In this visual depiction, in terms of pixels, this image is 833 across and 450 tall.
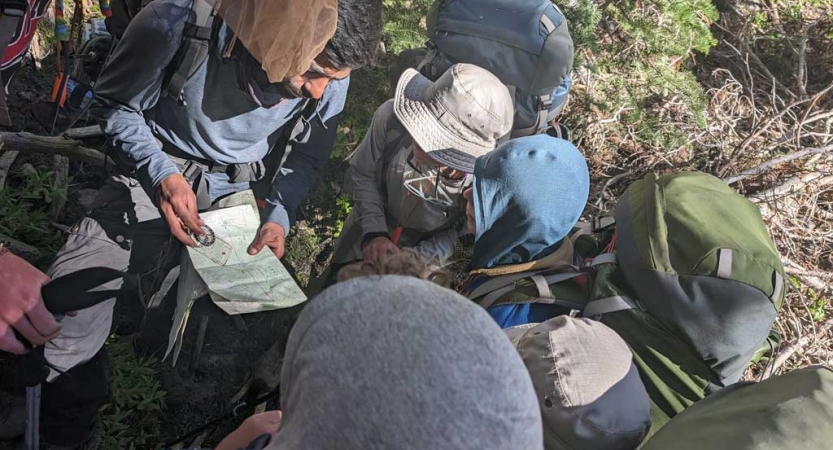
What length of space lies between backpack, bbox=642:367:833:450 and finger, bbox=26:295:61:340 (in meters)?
2.21

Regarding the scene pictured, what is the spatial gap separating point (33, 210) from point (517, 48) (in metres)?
3.12

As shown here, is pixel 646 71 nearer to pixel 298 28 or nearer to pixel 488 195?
pixel 488 195

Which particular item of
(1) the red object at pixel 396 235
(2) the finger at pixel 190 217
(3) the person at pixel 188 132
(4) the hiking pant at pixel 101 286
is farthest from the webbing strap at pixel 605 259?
(4) the hiking pant at pixel 101 286

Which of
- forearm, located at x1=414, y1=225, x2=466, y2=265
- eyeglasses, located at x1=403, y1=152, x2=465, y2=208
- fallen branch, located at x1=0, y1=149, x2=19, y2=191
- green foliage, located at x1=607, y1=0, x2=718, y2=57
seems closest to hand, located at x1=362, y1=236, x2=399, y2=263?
forearm, located at x1=414, y1=225, x2=466, y2=265

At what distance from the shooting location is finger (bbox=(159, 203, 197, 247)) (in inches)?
93.1

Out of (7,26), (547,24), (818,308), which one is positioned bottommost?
(818,308)

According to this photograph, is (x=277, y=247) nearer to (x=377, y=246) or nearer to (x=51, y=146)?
(x=377, y=246)

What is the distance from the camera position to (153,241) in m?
2.65

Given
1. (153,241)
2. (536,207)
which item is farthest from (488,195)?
(153,241)

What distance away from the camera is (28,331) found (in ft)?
6.89

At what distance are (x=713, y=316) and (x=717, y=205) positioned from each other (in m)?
0.48

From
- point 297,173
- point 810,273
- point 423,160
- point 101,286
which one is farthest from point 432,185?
point 810,273

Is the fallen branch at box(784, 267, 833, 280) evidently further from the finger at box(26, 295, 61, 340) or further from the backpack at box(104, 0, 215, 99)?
the finger at box(26, 295, 61, 340)

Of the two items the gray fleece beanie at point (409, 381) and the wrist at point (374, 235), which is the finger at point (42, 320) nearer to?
the wrist at point (374, 235)
